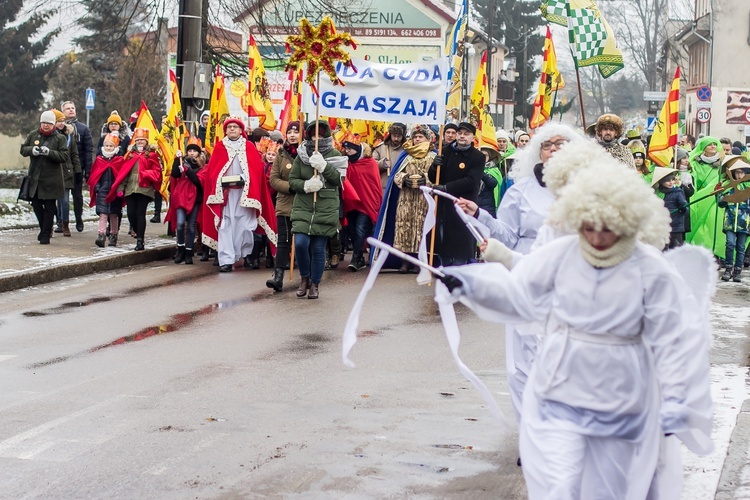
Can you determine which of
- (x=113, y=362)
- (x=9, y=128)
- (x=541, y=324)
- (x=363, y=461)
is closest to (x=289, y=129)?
(x=113, y=362)

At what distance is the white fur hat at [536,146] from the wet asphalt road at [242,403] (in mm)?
1460

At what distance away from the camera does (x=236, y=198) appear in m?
15.8

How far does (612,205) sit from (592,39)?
417 inches

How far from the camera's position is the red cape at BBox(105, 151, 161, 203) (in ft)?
54.2

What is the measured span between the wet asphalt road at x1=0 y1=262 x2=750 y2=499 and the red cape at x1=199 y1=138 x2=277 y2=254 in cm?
297

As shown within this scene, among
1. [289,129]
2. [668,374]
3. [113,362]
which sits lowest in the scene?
[113,362]

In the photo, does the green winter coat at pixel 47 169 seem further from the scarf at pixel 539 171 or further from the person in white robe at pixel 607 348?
the person in white robe at pixel 607 348

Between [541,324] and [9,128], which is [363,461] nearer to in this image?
[541,324]

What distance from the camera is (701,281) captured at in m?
4.80

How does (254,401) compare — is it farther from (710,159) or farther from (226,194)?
(710,159)

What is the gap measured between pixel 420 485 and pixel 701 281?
1.79 metres

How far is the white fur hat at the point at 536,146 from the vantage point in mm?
6227

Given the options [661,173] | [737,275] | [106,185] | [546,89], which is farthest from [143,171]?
[737,275]

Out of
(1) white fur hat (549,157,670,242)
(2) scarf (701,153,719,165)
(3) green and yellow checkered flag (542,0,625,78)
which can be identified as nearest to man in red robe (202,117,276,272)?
(3) green and yellow checkered flag (542,0,625,78)
